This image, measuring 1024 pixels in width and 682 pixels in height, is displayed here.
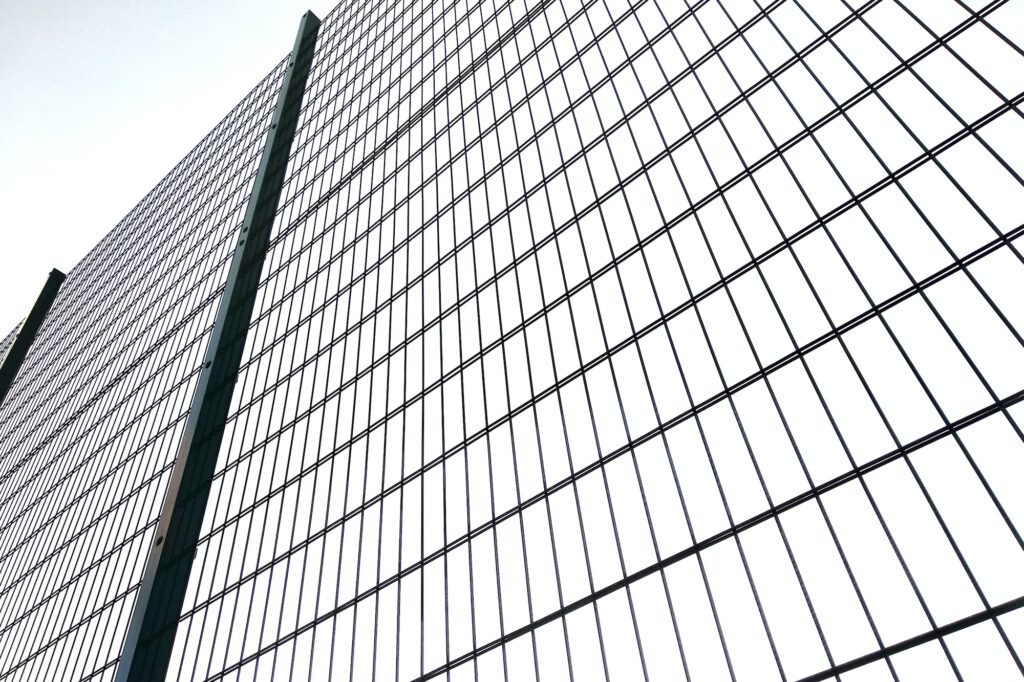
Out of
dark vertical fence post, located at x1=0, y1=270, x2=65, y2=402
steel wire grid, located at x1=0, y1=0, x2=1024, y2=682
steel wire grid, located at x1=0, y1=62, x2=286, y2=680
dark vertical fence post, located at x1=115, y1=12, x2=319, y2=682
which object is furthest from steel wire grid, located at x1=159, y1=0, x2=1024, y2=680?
dark vertical fence post, located at x1=0, y1=270, x2=65, y2=402

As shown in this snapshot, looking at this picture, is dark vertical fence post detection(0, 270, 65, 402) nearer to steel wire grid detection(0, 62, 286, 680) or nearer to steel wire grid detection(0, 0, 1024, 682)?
steel wire grid detection(0, 62, 286, 680)

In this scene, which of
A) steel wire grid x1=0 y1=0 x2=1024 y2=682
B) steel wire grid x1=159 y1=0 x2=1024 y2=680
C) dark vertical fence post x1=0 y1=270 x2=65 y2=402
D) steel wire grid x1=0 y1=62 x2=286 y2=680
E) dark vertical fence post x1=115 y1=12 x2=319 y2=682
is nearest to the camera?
steel wire grid x1=159 y1=0 x2=1024 y2=680

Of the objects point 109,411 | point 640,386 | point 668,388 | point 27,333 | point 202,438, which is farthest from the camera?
point 27,333

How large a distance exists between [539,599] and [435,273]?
15962mm

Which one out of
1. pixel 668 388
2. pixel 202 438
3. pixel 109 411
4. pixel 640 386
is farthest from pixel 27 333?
pixel 668 388

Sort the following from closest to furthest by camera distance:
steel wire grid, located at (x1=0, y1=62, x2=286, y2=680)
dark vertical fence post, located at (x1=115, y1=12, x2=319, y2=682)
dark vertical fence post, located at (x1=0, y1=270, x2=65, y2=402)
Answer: dark vertical fence post, located at (x1=115, y1=12, x2=319, y2=682), steel wire grid, located at (x1=0, y1=62, x2=286, y2=680), dark vertical fence post, located at (x1=0, y1=270, x2=65, y2=402)

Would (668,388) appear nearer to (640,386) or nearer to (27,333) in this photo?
(640,386)

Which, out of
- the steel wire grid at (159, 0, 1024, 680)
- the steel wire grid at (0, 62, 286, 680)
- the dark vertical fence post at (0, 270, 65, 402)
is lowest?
the steel wire grid at (159, 0, 1024, 680)

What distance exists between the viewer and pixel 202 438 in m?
38.1

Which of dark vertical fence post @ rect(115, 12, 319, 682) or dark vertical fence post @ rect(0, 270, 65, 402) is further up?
dark vertical fence post @ rect(0, 270, 65, 402)

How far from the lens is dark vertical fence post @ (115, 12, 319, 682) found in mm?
30594

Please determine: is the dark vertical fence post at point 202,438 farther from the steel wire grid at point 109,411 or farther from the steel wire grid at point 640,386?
the steel wire grid at point 109,411

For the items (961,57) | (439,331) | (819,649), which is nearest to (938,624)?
(819,649)

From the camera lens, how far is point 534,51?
37.1m
